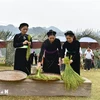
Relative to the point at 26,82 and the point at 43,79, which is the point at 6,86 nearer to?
the point at 26,82

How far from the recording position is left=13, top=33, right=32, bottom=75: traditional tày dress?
658cm

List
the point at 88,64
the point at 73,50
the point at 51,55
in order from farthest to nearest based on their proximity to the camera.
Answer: the point at 88,64 < the point at 51,55 < the point at 73,50

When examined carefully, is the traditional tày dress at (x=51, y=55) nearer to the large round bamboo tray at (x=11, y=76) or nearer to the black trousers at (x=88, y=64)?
the large round bamboo tray at (x=11, y=76)

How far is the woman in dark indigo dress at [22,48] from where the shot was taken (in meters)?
6.50

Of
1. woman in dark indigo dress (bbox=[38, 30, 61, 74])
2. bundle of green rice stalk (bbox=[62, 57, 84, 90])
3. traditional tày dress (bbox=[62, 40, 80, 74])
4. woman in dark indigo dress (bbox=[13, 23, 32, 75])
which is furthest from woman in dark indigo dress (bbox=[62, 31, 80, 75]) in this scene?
woman in dark indigo dress (bbox=[13, 23, 32, 75])

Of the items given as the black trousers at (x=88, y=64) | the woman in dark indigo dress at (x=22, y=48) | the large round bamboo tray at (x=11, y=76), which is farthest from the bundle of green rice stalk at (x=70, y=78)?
the black trousers at (x=88, y=64)

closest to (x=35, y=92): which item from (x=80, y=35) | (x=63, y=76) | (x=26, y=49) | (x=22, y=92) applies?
(x=22, y=92)

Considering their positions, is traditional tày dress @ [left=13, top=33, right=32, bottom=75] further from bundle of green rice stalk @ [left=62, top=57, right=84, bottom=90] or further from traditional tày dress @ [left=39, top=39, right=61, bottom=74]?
bundle of green rice stalk @ [left=62, top=57, right=84, bottom=90]

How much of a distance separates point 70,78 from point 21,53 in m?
1.36

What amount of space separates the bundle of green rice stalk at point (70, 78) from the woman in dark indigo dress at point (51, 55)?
48cm

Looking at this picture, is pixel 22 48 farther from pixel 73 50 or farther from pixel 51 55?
pixel 73 50

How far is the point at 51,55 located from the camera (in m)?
6.60

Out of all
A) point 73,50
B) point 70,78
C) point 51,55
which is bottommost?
point 70,78

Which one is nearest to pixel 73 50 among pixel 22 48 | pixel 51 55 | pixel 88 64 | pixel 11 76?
pixel 51 55
